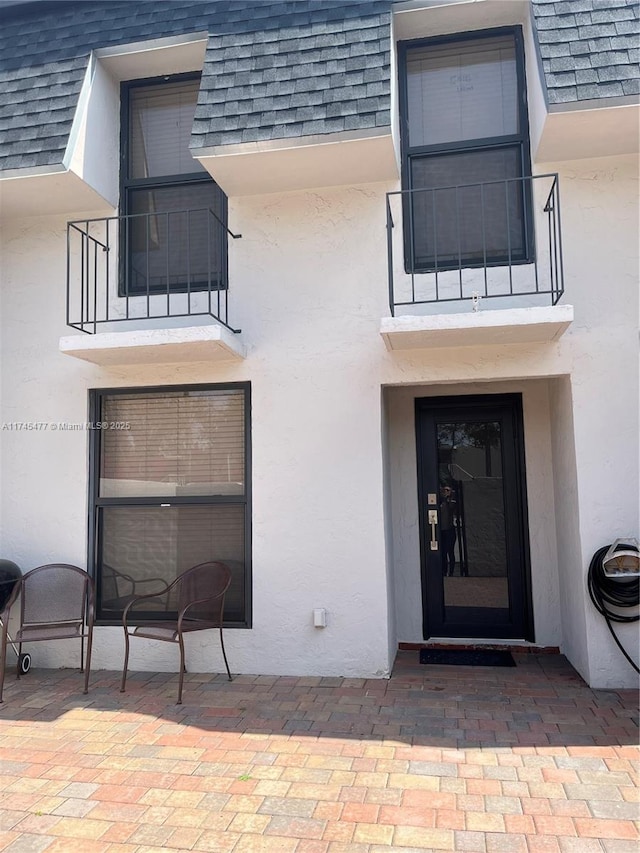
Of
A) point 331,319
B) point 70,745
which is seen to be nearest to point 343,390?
point 331,319

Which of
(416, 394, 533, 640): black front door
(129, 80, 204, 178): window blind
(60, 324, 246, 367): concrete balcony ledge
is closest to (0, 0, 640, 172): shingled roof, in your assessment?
(129, 80, 204, 178): window blind

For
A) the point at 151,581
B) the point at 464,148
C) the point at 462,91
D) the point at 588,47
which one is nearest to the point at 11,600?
the point at 151,581

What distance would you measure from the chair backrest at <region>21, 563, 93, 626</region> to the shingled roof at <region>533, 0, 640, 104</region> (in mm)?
4945

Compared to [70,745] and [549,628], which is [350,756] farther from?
[549,628]

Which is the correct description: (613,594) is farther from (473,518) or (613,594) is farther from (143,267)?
(143,267)

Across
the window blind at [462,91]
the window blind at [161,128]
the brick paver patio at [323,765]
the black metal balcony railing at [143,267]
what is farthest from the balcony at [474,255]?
the brick paver patio at [323,765]

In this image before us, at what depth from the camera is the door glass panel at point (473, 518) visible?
5.35m

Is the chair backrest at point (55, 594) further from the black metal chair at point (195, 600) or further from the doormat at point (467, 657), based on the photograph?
the doormat at point (467, 657)

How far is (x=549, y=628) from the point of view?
5.17 meters

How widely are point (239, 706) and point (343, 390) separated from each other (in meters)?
2.37

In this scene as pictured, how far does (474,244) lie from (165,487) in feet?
10.4

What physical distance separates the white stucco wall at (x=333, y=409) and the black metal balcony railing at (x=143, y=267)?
0.60 feet

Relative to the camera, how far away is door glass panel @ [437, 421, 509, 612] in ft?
17.6

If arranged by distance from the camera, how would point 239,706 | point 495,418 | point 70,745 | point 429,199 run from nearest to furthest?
point 70,745 → point 239,706 → point 429,199 → point 495,418
